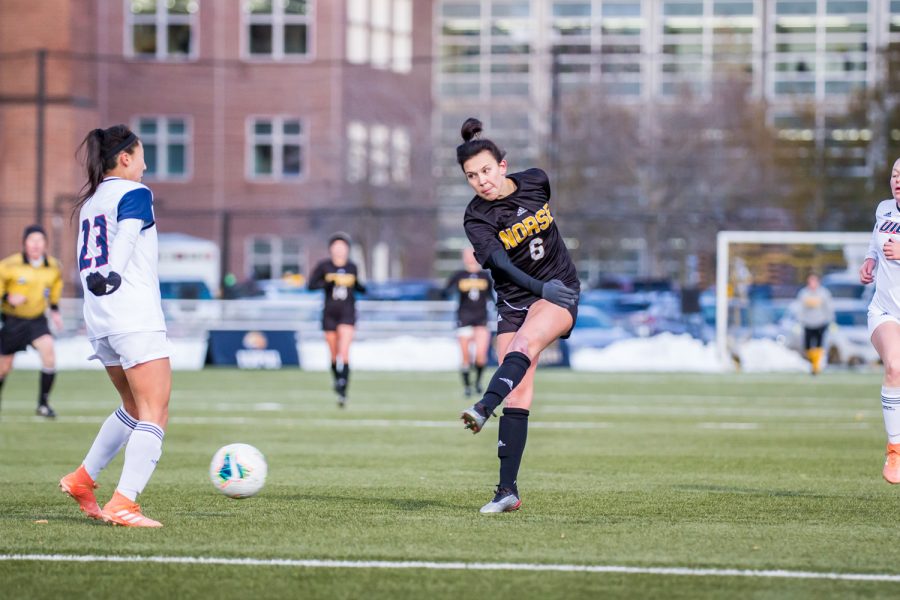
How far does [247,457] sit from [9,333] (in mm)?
9035

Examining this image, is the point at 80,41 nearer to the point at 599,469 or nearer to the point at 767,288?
the point at 767,288

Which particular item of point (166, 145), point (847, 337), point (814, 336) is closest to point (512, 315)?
point (814, 336)

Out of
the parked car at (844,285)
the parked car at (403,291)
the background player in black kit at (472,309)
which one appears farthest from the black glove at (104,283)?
the parked car at (403,291)

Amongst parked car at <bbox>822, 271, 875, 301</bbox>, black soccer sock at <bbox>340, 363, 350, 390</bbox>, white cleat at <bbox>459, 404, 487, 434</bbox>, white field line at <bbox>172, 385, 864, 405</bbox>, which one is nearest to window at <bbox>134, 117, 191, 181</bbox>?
parked car at <bbox>822, 271, 875, 301</bbox>

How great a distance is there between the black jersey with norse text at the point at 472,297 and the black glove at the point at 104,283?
549 inches

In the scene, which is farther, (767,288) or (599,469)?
(767,288)

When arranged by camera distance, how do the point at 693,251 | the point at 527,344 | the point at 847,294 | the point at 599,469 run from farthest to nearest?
the point at 693,251 → the point at 847,294 → the point at 599,469 → the point at 527,344

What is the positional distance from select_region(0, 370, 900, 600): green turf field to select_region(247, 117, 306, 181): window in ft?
112

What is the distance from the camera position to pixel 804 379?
2553 cm

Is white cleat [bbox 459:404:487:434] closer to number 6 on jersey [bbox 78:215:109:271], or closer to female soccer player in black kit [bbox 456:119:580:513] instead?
female soccer player in black kit [bbox 456:119:580:513]

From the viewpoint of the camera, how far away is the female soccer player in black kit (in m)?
7.92

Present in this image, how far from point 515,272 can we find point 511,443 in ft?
3.33

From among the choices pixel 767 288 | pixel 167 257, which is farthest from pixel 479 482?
pixel 167 257

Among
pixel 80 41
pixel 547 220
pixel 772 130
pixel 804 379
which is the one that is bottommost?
pixel 804 379
